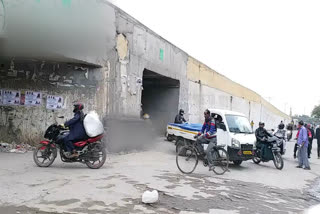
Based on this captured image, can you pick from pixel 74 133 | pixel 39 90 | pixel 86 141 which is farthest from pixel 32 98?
pixel 86 141

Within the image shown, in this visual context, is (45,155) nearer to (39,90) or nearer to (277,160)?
(39,90)

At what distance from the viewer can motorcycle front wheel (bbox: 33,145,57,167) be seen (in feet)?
26.2

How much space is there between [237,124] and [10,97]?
7724 mm

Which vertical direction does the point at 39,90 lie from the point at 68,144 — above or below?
above

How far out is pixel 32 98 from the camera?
1080 centimetres

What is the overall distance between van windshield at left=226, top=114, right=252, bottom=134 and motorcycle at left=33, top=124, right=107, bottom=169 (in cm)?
452

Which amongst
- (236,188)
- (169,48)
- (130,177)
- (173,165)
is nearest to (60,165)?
(130,177)

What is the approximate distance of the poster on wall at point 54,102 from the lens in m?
10.9

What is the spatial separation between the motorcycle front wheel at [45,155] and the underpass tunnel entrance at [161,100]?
9245 millimetres

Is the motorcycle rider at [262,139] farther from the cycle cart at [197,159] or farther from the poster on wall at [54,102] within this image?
the poster on wall at [54,102]

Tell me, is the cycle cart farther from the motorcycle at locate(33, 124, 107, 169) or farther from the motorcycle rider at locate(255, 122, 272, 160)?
the motorcycle rider at locate(255, 122, 272, 160)

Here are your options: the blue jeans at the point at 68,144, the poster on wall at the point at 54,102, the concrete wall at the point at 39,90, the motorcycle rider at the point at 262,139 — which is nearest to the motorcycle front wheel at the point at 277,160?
the motorcycle rider at the point at 262,139

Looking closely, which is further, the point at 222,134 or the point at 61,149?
the point at 222,134

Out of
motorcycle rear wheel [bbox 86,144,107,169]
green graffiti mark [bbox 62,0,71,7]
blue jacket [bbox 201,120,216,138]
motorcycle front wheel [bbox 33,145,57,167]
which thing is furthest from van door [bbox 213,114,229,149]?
green graffiti mark [bbox 62,0,71,7]
